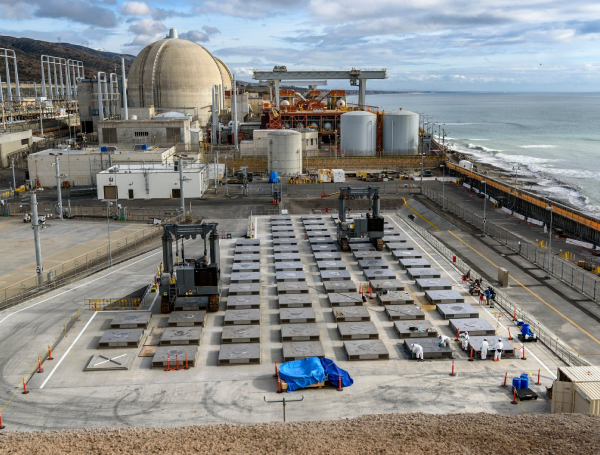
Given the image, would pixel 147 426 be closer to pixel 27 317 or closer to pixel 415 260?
pixel 27 317

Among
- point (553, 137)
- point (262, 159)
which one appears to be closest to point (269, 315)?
point (262, 159)

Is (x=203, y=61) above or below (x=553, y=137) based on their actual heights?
above

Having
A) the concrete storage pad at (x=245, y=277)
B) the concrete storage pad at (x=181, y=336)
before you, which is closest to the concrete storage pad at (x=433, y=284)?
the concrete storage pad at (x=245, y=277)

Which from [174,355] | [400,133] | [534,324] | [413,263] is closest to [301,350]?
[174,355]

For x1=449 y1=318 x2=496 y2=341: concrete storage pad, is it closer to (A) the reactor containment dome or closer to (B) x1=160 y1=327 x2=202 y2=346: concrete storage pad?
(B) x1=160 y1=327 x2=202 y2=346: concrete storage pad

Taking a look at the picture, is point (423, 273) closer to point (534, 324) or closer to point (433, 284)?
point (433, 284)

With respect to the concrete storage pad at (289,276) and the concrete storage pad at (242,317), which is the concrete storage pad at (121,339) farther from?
the concrete storage pad at (289,276)
